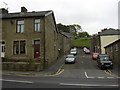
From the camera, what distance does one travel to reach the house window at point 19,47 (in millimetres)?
25453

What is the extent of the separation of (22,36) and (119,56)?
16.6m

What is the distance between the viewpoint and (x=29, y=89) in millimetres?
11117

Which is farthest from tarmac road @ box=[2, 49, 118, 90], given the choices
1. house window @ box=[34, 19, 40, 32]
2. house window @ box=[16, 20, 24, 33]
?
house window @ box=[16, 20, 24, 33]

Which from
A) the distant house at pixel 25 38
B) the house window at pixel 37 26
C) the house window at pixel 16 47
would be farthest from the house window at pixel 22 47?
the house window at pixel 37 26

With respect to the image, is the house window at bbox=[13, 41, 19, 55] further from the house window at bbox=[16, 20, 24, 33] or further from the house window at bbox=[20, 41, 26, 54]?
the house window at bbox=[16, 20, 24, 33]

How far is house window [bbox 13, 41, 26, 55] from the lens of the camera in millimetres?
25453

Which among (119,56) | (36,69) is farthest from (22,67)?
(119,56)

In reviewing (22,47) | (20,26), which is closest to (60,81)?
(22,47)

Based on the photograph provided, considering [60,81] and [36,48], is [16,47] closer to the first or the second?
[36,48]

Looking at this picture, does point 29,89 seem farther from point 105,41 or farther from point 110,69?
point 105,41

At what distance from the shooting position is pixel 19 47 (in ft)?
84.0

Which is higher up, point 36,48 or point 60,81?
point 36,48

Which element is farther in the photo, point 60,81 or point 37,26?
point 37,26

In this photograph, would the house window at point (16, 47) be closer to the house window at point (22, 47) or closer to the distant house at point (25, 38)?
the distant house at point (25, 38)
